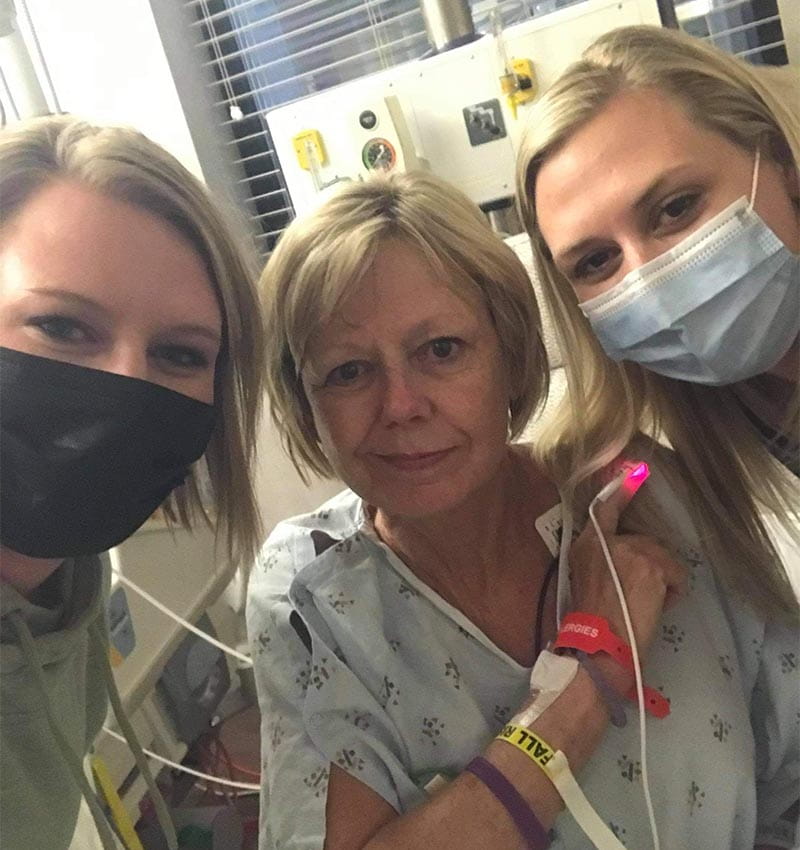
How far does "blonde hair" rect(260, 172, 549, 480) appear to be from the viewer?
3.33 ft

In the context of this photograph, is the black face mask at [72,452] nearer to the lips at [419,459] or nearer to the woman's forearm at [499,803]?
the lips at [419,459]

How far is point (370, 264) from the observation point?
1008mm

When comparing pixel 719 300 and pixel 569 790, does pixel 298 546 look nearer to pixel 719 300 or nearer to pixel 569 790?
pixel 569 790

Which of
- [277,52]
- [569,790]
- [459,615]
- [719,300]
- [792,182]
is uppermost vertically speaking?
[277,52]

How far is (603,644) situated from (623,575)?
102 mm

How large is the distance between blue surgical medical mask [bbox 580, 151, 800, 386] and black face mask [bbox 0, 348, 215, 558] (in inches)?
23.9

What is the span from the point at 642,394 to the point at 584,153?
0.37 meters

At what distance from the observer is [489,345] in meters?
1.07

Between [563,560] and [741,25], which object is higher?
[741,25]

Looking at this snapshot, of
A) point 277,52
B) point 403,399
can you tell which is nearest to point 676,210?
point 403,399

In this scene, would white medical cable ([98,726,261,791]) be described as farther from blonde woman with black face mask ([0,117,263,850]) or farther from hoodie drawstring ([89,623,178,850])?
blonde woman with black face mask ([0,117,263,850])

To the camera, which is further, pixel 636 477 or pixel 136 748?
pixel 636 477

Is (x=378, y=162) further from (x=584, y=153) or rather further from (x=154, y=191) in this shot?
(x=154, y=191)

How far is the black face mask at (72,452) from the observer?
29.2 inches
